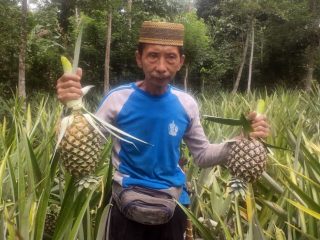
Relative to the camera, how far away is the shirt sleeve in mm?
1519

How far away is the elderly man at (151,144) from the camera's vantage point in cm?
140

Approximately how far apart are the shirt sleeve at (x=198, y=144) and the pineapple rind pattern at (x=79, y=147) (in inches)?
24.5

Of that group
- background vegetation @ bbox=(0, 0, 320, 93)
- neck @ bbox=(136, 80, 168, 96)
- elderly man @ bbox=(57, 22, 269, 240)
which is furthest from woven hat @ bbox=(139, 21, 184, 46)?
background vegetation @ bbox=(0, 0, 320, 93)

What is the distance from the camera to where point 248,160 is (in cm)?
111

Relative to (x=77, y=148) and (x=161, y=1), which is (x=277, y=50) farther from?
(x=77, y=148)

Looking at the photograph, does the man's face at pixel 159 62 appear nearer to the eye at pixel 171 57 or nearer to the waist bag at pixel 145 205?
the eye at pixel 171 57

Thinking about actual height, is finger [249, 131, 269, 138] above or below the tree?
above

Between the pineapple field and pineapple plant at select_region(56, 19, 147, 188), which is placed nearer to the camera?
pineapple plant at select_region(56, 19, 147, 188)

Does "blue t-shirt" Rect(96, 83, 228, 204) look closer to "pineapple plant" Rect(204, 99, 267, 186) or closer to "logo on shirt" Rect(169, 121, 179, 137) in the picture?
"logo on shirt" Rect(169, 121, 179, 137)

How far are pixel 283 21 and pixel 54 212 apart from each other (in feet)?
55.8

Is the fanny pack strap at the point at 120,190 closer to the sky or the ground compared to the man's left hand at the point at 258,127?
closer to the ground

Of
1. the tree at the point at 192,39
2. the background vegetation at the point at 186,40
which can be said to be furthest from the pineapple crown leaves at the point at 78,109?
the tree at the point at 192,39

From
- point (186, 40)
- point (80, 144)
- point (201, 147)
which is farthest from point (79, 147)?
point (186, 40)

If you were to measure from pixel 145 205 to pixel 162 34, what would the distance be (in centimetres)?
53
